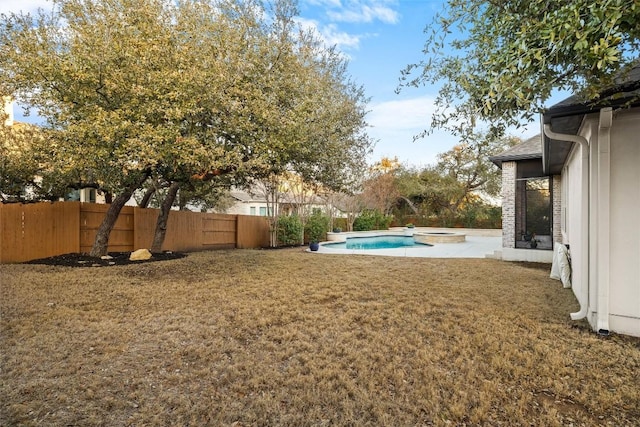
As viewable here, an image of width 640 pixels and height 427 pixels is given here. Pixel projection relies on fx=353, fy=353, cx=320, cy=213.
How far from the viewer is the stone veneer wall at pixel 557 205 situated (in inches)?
406

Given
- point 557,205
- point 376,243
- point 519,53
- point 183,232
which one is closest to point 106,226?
point 183,232

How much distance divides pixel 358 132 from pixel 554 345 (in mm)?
10896

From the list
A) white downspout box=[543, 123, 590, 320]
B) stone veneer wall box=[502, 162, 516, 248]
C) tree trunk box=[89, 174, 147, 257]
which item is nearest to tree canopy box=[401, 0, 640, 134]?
white downspout box=[543, 123, 590, 320]

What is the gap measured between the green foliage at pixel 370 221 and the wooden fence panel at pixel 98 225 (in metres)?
15.4

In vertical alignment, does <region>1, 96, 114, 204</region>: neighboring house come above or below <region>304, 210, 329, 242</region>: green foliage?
above

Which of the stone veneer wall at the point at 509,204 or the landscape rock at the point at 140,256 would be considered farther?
the stone veneer wall at the point at 509,204

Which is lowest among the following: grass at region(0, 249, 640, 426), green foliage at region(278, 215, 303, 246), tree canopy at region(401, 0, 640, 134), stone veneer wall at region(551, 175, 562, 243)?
grass at region(0, 249, 640, 426)

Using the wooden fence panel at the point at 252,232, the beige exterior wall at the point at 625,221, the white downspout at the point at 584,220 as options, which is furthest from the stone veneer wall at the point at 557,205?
the wooden fence panel at the point at 252,232

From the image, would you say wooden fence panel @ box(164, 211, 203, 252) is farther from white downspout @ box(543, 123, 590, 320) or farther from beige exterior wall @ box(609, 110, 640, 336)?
beige exterior wall @ box(609, 110, 640, 336)

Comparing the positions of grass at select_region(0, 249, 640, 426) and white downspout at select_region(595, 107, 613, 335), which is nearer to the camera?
grass at select_region(0, 249, 640, 426)

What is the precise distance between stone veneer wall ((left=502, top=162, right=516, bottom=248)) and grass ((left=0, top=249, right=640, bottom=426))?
473cm

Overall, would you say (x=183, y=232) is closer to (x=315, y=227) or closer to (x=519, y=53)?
(x=315, y=227)

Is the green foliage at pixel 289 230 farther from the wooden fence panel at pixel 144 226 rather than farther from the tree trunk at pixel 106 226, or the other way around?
the tree trunk at pixel 106 226

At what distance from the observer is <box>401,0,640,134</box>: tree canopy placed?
270 centimetres
